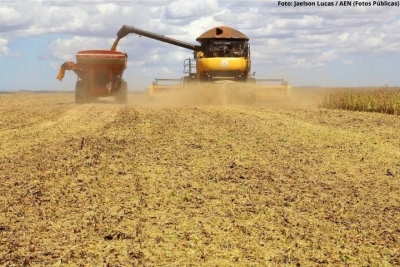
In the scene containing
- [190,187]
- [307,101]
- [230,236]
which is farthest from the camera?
[307,101]

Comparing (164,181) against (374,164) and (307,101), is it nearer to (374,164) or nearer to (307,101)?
(374,164)

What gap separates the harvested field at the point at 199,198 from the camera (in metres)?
5.18

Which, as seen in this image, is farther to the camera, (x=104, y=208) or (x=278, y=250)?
(x=104, y=208)

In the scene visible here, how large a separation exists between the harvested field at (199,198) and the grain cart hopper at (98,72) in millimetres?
11541

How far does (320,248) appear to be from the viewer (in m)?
5.34

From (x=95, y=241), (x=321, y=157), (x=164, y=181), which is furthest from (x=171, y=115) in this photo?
(x=95, y=241)

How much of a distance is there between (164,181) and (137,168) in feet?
3.31

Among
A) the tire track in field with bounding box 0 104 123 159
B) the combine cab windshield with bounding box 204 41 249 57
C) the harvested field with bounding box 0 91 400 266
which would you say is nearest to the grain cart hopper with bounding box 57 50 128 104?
the combine cab windshield with bounding box 204 41 249 57

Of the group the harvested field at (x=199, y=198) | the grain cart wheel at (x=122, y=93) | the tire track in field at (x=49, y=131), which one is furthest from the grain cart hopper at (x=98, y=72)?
the harvested field at (x=199, y=198)

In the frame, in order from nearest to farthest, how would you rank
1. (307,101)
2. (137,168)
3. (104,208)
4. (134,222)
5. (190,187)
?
(134,222) → (104,208) → (190,187) → (137,168) → (307,101)

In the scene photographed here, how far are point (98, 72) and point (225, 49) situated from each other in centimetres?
527

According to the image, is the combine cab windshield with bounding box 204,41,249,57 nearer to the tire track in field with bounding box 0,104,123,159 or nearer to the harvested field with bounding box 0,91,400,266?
the tire track in field with bounding box 0,104,123,159

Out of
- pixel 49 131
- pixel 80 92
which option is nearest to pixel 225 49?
pixel 80 92

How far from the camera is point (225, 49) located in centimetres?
2439
